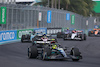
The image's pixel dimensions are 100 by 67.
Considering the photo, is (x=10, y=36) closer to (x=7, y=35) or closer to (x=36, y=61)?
(x=7, y=35)

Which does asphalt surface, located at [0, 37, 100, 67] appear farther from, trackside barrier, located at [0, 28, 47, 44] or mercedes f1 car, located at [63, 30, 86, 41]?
mercedes f1 car, located at [63, 30, 86, 41]

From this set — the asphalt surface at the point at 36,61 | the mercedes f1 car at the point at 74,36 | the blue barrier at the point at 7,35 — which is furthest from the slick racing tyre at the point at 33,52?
the mercedes f1 car at the point at 74,36

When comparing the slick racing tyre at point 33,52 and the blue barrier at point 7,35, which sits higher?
the blue barrier at point 7,35

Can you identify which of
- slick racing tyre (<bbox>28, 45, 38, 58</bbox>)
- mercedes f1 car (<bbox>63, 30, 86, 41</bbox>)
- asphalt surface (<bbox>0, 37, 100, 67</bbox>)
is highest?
mercedes f1 car (<bbox>63, 30, 86, 41</bbox>)

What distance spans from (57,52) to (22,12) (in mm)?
19555

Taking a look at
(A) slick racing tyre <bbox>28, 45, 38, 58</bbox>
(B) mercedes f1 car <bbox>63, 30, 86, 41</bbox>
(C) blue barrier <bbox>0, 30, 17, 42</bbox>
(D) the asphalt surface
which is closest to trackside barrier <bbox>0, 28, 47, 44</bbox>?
(C) blue barrier <bbox>0, 30, 17, 42</bbox>

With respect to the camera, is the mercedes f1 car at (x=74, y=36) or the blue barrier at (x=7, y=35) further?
the mercedes f1 car at (x=74, y=36)

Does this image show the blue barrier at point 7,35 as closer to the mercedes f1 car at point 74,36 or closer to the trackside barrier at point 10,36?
the trackside barrier at point 10,36

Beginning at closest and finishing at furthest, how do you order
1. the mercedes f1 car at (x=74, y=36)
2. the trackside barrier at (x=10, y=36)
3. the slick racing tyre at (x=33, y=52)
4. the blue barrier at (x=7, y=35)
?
1. the slick racing tyre at (x=33, y=52)
2. the blue barrier at (x=7, y=35)
3. the trackside barrier at (x=10, y=36)
4. the mercedes f1 car at (x=74, y=36)

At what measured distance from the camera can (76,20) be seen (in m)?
58.5

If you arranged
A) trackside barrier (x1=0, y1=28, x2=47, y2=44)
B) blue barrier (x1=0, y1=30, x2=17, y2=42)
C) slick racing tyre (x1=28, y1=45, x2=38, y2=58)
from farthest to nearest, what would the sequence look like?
trackside barrier (x1=0, y1=28, x2=47, y2=44)
blue barrier (x1=0, y1=30, x2=17, y2=42)
slick racing tyre (x1=28, y1=45, x2=38, y2=58)

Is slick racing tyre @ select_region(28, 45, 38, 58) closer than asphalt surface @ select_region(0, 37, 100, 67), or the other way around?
asphalt surface @ select_region(0, 37, 100, 67)

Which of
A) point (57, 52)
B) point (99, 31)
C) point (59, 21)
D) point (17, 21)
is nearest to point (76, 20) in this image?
point (59, 21)

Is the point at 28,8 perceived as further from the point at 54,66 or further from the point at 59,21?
the point at 54,66
